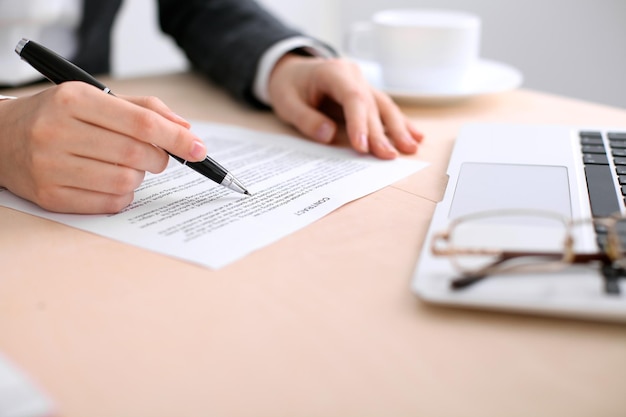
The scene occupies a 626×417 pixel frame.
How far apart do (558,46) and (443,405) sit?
1.37 meters

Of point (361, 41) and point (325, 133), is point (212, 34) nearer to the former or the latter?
point (361, 41)

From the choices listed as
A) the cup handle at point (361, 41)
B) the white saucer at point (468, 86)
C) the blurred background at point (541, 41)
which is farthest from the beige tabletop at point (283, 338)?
the blurred background at point (541, 41)

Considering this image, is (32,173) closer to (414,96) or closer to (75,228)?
(75,228)

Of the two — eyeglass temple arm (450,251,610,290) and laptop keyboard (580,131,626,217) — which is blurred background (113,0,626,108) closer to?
laptop keyboard (580,131,626,217)

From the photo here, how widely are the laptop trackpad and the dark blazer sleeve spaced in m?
0.41

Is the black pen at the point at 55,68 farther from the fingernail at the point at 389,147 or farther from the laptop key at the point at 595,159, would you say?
the laptop key at the point at 595,159

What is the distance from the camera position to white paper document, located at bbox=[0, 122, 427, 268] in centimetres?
47

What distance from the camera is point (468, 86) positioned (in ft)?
2.97

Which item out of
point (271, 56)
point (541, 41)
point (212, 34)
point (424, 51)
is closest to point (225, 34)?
point (212, 34)

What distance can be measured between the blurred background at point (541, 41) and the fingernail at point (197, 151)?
760 millimetres

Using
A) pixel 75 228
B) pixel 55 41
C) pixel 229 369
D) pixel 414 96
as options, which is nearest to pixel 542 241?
pixel 229 369

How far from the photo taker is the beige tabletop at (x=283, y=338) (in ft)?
1.03

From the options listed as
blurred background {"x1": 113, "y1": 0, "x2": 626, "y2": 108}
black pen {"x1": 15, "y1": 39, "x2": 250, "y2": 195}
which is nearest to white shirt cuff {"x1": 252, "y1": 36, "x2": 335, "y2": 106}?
black pen {"x1": 15, "y1": 39, "x2": 250, "y2": 195}

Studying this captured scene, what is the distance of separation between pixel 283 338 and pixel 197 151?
0.22m
